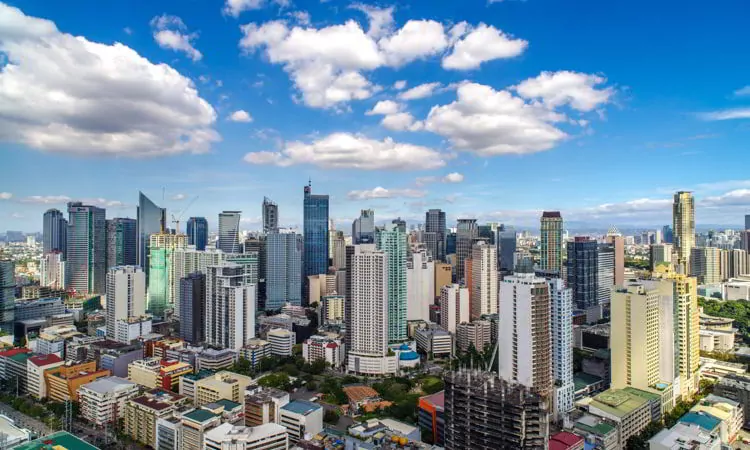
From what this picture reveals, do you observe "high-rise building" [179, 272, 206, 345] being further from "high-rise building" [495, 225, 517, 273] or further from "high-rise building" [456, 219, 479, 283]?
"high-rise building" [495, 225, 517, 273]

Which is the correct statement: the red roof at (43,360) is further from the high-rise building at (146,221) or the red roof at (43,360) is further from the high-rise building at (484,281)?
the high-rise building at (146,221)

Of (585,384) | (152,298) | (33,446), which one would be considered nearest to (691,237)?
(585,384)

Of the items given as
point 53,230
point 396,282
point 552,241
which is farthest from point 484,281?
point 53,230

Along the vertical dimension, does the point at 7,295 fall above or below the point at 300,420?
above

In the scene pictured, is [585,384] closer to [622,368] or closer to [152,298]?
[622,368]

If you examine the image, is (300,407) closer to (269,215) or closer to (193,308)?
(193,308)

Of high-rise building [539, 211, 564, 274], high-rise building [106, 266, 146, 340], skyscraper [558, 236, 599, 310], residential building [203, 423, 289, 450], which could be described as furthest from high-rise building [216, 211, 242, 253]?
residential building [203, 423, 289, 450]
